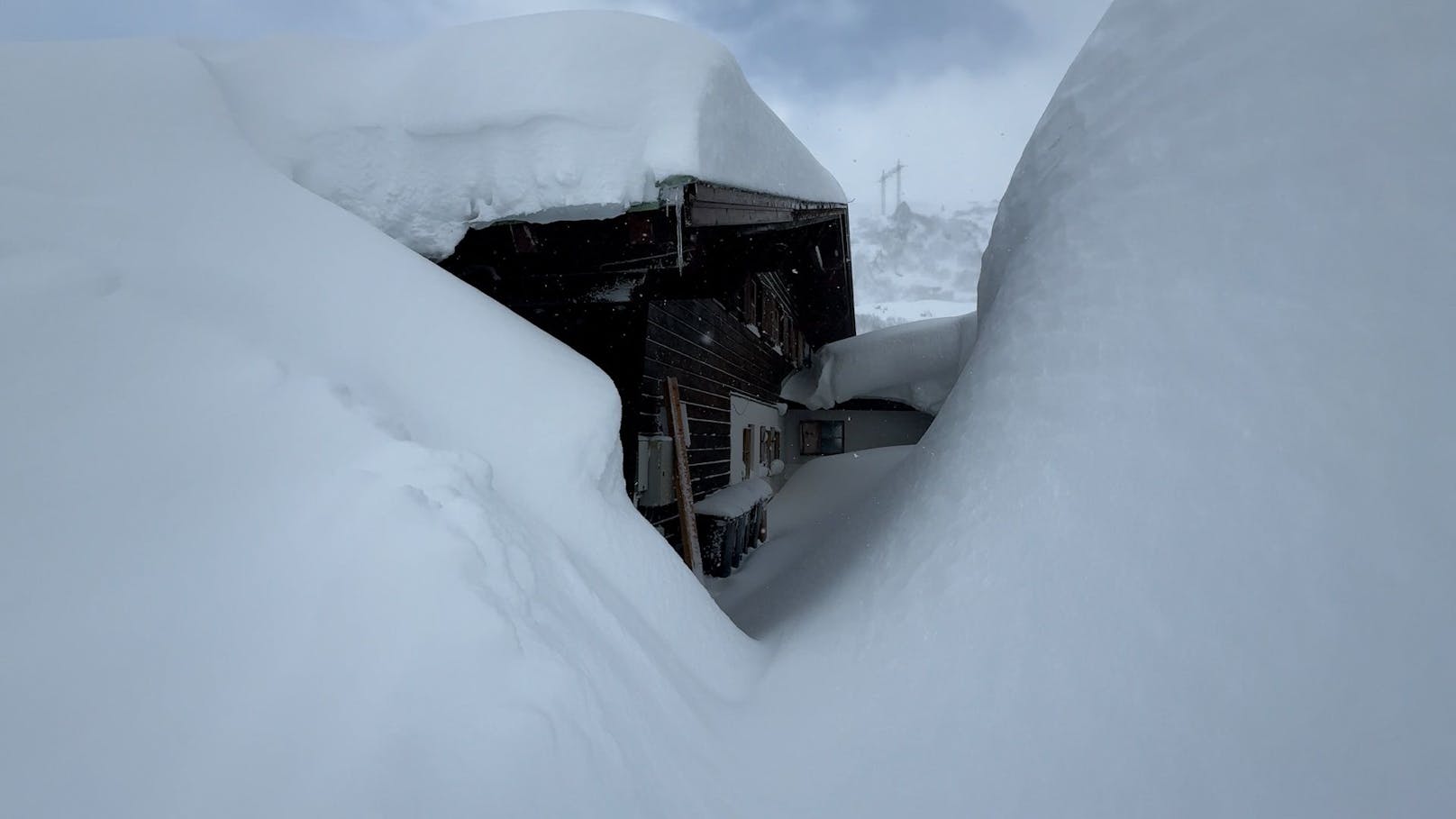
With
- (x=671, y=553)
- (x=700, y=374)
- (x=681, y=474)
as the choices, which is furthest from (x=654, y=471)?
(x=671, y=553)

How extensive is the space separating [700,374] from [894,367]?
6133 mm

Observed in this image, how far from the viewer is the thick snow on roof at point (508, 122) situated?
3.47 metres

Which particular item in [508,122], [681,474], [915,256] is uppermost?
[915,256]

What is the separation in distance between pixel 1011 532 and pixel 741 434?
21.4ft

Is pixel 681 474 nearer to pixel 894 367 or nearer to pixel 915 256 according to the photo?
pixel 894 367

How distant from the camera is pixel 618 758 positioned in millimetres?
1514

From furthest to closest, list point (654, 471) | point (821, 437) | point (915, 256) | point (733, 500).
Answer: point (915, 256), point (821, 437), point (733, 500), point (654, 471)

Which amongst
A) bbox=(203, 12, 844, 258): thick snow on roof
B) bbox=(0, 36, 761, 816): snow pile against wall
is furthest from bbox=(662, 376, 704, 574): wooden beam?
bbox=(0, 36, 761, 816): snow pile against wall

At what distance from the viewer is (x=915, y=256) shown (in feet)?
295

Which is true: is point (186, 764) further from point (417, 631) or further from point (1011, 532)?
point (1011, 532)

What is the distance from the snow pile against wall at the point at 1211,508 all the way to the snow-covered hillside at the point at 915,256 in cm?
7882

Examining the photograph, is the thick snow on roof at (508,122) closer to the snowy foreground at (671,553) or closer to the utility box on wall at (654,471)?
the snowy foreground at (671,553)

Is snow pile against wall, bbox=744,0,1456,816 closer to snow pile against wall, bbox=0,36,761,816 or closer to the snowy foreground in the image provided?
the snowy foreground

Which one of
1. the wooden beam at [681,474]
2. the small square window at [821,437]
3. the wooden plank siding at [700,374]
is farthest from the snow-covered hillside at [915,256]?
the wooden beam at [681,474]
